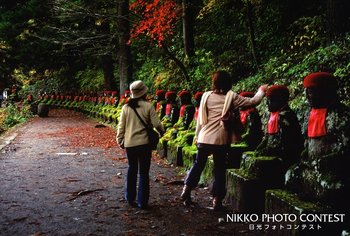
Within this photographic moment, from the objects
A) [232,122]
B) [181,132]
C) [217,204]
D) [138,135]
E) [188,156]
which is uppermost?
[232,122]

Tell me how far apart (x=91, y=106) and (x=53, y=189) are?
21479 millimetres

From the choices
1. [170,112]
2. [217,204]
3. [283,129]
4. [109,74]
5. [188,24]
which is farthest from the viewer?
[109,74]

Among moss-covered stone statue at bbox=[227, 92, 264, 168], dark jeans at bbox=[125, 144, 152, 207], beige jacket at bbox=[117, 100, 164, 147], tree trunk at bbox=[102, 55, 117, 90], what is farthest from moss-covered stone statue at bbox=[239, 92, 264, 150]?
tree trunk at bbox=[102, 55, 117, 90]

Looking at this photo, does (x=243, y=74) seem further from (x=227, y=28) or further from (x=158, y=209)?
(x=158, y=209)

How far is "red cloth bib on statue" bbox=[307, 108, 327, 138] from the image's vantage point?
411 cm

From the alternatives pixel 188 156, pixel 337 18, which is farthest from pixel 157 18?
pixel 188 156

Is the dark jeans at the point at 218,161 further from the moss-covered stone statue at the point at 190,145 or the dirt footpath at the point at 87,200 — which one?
the moss-covered stone statue at the point at 190,145

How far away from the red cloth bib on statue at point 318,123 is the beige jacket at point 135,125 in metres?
2.59

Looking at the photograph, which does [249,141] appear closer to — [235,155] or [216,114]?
[235,155]

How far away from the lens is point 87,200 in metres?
6.66

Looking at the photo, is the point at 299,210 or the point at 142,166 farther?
the point at 142,166

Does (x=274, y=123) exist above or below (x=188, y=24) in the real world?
below

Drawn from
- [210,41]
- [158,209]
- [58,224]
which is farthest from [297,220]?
[210,41]

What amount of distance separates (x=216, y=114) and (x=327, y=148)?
6.23 ft
